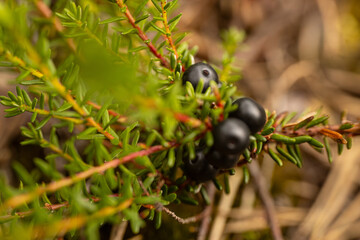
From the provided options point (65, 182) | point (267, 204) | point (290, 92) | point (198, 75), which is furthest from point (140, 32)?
point (290, 92)

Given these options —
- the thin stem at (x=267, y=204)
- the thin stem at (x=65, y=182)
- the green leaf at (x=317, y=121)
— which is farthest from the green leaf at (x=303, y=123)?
the thin stem at (x=267, y=204)

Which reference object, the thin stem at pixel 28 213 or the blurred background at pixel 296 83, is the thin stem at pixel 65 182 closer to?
the thin stem at pixel 28 213

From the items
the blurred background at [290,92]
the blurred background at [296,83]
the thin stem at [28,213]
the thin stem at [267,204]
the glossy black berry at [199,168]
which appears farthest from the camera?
the blurred background at [296,83]

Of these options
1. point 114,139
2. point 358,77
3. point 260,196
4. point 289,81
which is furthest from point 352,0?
point 114,139

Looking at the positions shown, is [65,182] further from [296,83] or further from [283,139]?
[296,83]

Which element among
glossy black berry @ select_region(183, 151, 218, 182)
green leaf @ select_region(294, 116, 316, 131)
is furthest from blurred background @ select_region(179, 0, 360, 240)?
green leaf @ select_region(294, 116, 316, 131)

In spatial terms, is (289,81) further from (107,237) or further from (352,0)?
(107,237)

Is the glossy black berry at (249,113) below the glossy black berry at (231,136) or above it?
above
